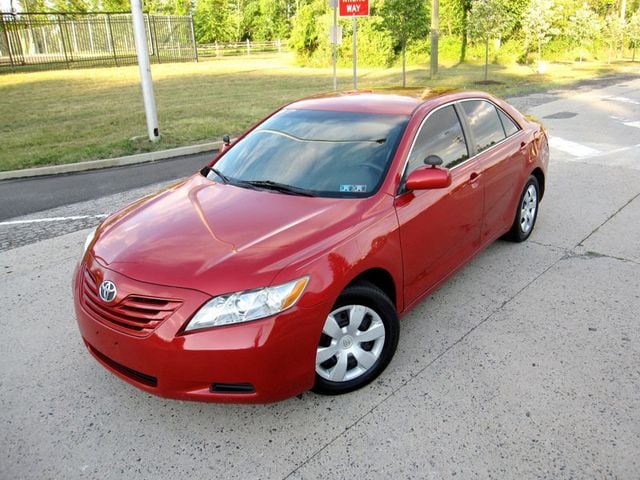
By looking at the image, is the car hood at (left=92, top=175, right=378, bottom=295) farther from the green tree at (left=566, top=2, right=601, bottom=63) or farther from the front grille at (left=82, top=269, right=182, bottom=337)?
the green tree at (left=566, top=2, right=601, bottom=63)

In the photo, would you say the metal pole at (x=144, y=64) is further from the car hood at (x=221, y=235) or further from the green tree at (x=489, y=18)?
the green tree at (x=489, y=18)

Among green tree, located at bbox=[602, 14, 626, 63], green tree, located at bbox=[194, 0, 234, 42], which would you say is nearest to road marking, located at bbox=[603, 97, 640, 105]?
green tree, located at bbox=[602, 14, 626, 63]

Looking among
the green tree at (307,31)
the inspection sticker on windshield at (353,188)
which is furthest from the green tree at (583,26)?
the inspection sticker on windshield at (353,188)

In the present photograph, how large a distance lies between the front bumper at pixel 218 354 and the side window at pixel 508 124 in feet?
9.56

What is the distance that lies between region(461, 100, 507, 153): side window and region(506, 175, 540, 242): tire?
682mm

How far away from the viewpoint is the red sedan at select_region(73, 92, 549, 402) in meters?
→ 2.59

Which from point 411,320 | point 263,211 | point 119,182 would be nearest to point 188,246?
point 263,211

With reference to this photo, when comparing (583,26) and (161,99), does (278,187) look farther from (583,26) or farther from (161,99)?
(583,26)

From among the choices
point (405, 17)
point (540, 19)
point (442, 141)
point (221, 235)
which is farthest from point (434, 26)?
point (221, 235)

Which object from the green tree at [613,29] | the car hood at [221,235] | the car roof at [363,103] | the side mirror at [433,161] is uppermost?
the green tree at [613,29]

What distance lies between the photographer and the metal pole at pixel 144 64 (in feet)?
31.7

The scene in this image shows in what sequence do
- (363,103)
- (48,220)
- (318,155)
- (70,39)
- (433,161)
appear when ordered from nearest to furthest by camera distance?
1. (433,161)
2. (318,155)
3. (363,103)
4. (48,220)
5. (70,39)

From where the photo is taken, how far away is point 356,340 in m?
3.04

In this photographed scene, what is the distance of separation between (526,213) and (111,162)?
7109mm
